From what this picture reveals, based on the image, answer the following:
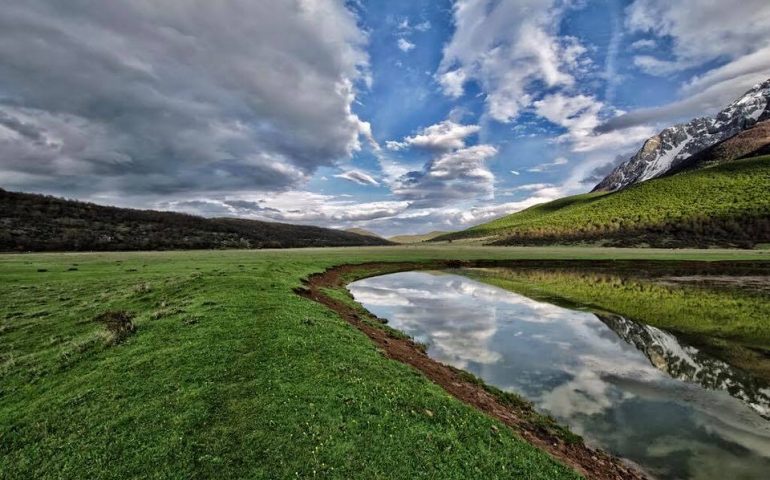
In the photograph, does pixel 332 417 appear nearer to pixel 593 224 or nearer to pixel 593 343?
pixel 593 343

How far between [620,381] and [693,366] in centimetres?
637

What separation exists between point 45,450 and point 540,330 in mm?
33365

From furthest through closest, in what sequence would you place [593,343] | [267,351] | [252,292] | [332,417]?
[252,292] → [593,343] → [267,351] → [332,417]

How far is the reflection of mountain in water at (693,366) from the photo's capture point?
19.2 m

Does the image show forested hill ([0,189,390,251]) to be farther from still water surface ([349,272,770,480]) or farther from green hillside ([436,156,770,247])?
green hillside ([436,156,770,247])

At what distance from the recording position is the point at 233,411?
12.4 metres

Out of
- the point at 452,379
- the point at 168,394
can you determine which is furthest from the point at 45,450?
the point at 452,379

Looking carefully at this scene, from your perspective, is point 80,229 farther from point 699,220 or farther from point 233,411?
point 699,220

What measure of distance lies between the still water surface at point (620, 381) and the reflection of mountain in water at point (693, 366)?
6 cm

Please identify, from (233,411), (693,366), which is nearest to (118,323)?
(233,411)

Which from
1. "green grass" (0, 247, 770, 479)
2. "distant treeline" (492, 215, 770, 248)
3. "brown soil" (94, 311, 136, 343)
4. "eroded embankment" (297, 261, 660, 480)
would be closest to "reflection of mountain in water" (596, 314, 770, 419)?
"eroded embankment" (297, 261, 660, 480)

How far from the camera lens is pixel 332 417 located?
1234cm

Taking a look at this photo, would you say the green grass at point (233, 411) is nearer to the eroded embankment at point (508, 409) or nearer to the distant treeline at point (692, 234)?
the eroded embankment at point (508, 409)

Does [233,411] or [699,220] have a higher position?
[699,220]
